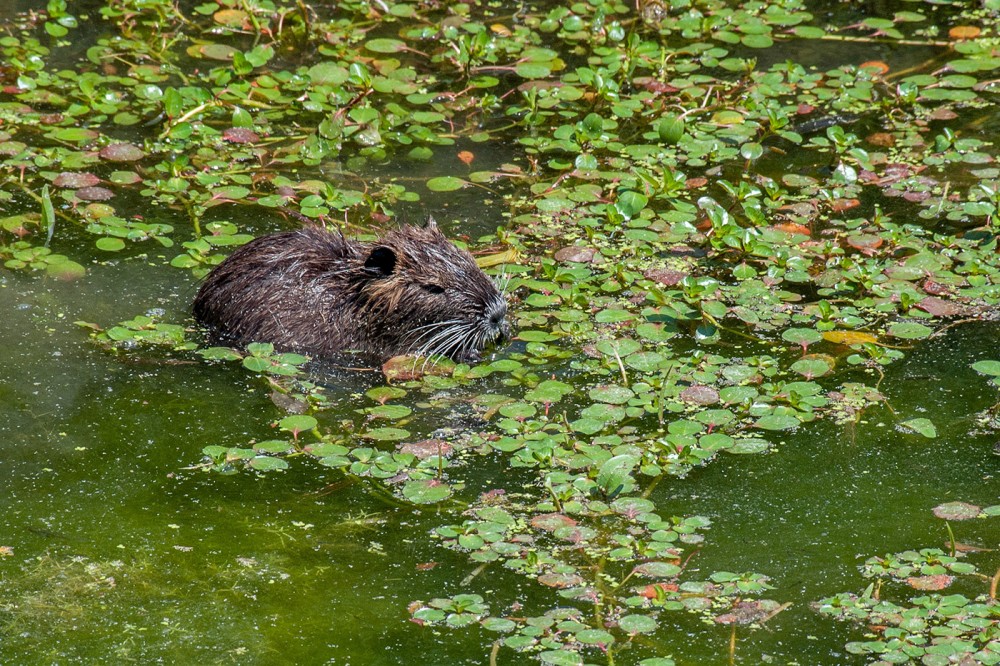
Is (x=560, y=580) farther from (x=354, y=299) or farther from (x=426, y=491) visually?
(x=354, y=299)

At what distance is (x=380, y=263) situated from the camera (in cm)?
771

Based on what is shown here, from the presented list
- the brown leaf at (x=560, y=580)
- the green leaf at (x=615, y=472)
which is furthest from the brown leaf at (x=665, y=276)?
the brown leaf at (x=560, y=580)

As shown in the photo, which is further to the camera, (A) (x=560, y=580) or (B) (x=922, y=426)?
(B) (x=922, y=426)

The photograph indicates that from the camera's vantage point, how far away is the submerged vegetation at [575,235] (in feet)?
18.5

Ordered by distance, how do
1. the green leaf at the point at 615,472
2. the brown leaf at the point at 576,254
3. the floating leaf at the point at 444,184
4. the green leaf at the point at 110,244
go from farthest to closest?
the floating leaf at the point at 444,184 < the brown leaf at the point at 576,254 < the green leaf at the point at 110,244 < the green leaf at the point at 615,472

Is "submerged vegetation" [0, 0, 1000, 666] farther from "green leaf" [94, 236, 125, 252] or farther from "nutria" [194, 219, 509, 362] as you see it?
"nutria" [194, 219, 509, 362]

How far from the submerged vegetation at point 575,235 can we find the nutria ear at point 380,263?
2.17ft

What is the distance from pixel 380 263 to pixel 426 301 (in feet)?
1.13

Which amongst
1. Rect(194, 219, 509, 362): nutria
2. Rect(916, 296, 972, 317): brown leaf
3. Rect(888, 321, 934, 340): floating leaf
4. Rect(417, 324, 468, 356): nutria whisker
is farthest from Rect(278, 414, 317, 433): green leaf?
Rect(916, 296, 972, 317): brown leaf

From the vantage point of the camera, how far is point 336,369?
7.48 metres

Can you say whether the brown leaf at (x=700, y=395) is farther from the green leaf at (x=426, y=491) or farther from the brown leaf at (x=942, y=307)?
the brown leaf at (x=942, y=307)

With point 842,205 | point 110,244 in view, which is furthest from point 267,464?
point 842,205

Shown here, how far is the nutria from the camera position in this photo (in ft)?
24.7

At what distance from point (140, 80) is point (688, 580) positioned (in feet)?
21.6
